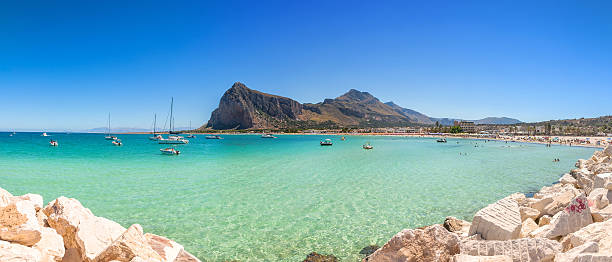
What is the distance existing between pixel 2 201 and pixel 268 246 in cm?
568

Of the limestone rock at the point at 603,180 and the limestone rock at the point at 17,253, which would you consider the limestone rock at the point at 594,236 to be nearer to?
the limestone rock at the point at 603,180

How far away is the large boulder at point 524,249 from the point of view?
439 centimetres

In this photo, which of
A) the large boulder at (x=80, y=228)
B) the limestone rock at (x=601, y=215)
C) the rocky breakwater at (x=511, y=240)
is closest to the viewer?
the rocky breakwater at (x=511, y=240)

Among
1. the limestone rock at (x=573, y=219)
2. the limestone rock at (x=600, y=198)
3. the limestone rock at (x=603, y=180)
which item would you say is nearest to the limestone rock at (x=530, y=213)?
the limestone rock at (x=600, y=198)

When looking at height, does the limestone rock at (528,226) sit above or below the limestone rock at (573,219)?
below

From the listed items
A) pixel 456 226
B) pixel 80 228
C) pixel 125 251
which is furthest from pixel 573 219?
pixel 80 228

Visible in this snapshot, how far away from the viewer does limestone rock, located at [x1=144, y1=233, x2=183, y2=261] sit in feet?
17.8

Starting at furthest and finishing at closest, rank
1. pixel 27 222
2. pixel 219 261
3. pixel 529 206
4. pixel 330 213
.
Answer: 1. pixel 330 213
2. pixel 529 206
3. pixel 219 261
4. pixel 27 222

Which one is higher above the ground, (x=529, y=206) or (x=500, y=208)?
(x=500, y=208)

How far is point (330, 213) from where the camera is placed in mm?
11281

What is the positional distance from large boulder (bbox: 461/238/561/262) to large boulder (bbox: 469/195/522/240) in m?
1.16

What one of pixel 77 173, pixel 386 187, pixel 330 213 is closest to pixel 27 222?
pixel 330 213

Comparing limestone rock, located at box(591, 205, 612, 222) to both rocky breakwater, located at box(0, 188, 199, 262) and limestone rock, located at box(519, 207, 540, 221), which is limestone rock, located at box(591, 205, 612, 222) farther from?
rocky breakwater, located at box(0, 188, 199, 262)

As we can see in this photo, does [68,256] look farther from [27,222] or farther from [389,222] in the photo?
[389,222]
